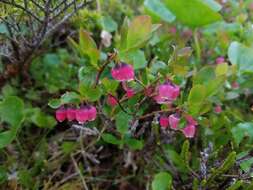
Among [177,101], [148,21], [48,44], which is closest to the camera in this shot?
[148,21]

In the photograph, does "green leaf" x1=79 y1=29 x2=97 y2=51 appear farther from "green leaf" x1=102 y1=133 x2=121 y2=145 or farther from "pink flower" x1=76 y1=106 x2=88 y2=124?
"green leaf" x1=102 y1=133 x2=121 y2=145

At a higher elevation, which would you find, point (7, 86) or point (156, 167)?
point (7, 86)

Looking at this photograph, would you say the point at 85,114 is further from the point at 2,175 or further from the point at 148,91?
the point at 2,175

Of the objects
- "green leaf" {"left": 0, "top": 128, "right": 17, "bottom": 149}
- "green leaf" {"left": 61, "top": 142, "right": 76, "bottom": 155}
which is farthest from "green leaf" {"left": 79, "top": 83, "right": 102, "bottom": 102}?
"green leaf" {"left": 61, "top": 142, "right": 76, "bottom": 155}

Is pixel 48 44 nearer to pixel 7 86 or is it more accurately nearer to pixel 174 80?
pixel 7 86

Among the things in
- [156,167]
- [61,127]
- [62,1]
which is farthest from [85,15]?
[156,167]

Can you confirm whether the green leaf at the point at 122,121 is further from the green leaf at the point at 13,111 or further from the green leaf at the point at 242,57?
the green leaf at the point at 242,57

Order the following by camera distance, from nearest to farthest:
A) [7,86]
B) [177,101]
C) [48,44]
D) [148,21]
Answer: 1. [148,21]
2. [177,101]
3. [7,86]
4. [48,44]
